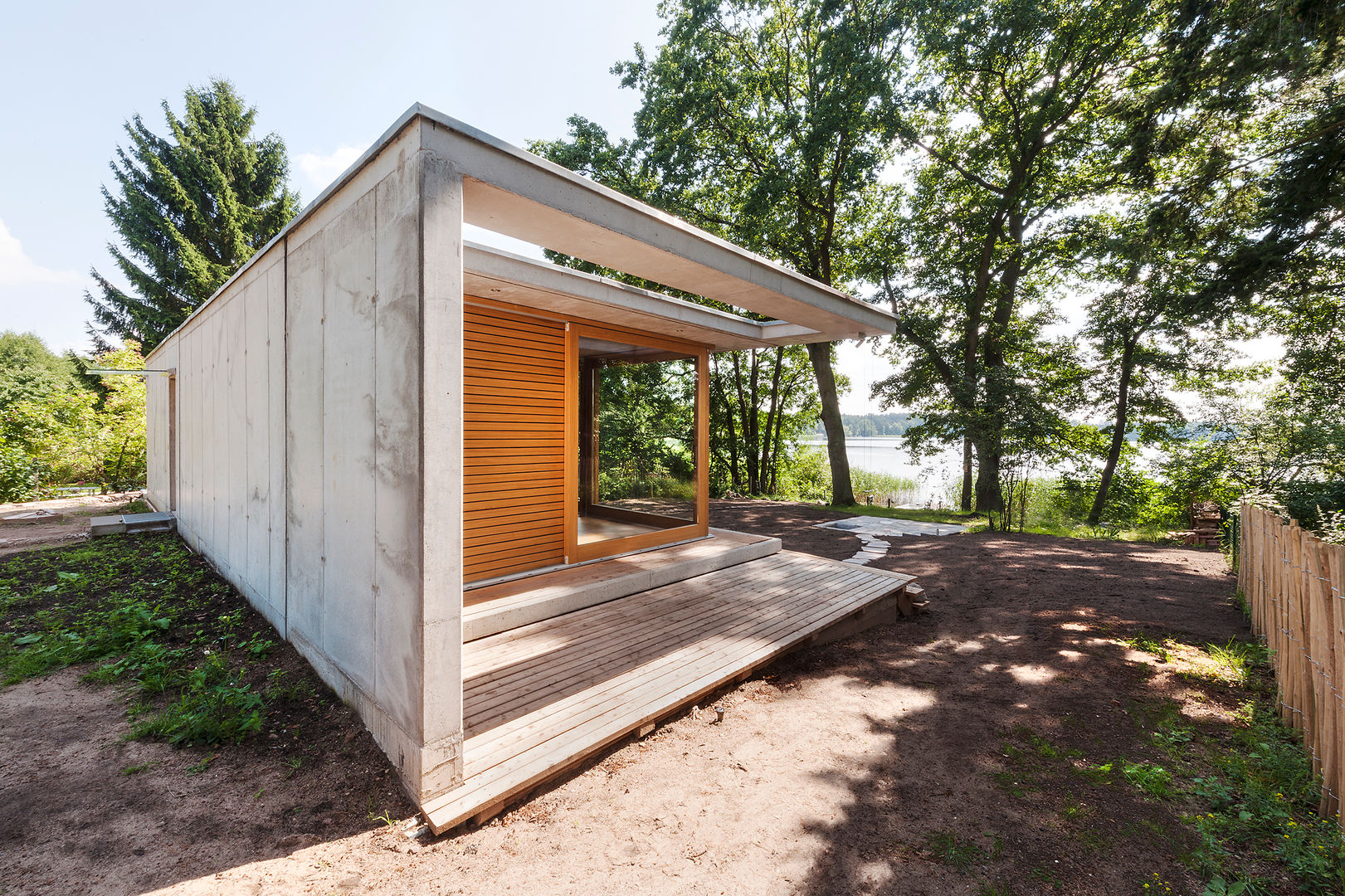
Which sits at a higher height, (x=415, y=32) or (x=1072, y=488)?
(x=415, y=32)

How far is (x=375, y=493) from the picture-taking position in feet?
7.92

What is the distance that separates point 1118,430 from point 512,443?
1271 cm

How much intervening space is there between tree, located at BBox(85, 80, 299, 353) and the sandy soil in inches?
375

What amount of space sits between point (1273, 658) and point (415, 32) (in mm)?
9524

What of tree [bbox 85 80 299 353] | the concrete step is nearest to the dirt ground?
the concrete step

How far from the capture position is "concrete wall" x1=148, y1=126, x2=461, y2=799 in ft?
6.92

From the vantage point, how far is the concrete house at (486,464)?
2141 millimetres

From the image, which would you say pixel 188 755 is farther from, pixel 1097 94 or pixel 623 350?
pixel 1097 94

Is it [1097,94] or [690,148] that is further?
[690,148]

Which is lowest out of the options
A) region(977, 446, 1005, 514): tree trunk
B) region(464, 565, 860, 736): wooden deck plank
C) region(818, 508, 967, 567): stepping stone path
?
region(818, 508, 967, 567): stepping stone path

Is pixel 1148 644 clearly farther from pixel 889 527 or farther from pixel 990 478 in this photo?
pixel 990 478

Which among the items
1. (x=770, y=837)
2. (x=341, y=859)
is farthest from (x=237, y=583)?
(x=770, y=837)

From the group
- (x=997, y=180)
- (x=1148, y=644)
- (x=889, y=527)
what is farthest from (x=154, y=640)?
(x=997, y=180)

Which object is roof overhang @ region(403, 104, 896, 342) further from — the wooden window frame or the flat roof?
the wooden window frame
